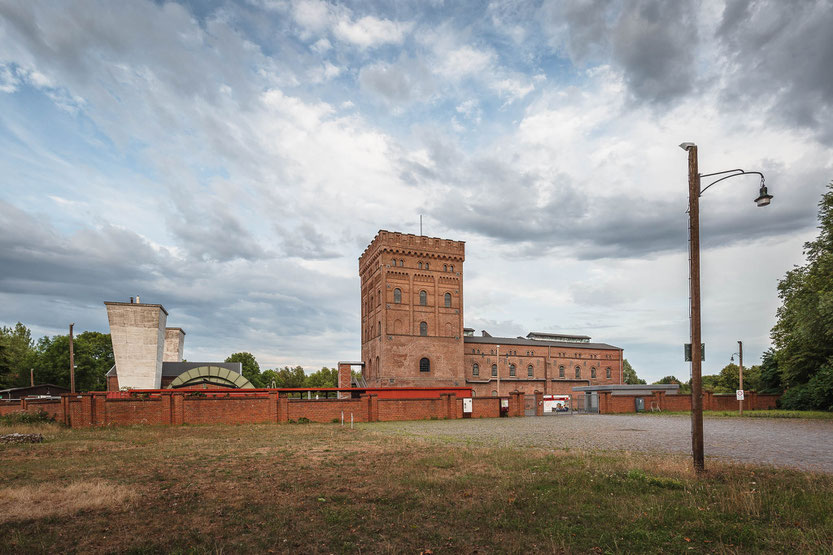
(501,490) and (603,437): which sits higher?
(501,490)

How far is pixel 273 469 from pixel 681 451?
1285 cm

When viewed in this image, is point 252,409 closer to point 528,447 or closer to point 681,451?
point 528,447

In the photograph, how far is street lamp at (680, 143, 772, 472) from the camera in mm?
11664

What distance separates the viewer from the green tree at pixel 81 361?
68.6 m

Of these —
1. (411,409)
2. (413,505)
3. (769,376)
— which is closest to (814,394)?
(769,376)

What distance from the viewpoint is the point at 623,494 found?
9.66m

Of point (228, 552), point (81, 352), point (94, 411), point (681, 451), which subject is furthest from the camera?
point (81, 352)

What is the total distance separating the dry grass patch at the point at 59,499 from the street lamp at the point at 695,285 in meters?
12.1

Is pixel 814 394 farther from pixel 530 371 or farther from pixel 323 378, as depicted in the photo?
pixel 323 378

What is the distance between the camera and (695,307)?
12.3 meters

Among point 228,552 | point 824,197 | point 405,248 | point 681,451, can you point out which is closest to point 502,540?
point 228,552

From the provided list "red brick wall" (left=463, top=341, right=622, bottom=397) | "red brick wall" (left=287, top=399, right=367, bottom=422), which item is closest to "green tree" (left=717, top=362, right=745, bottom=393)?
"red brick wall" (left=463, top=341, right=622, bottom=397)

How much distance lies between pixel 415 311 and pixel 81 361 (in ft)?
155

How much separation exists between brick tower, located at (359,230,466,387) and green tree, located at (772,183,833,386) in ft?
98.5
